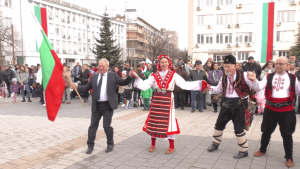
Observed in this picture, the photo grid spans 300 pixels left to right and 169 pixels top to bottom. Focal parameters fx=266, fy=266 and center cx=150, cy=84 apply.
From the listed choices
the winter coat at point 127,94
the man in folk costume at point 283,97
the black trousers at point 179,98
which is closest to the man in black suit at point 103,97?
the man in folk costume at point 283,97

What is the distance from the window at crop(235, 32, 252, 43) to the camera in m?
44.0

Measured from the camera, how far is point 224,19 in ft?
147

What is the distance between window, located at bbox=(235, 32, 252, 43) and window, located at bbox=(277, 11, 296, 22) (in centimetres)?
497

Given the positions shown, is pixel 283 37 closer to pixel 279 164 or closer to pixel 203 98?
pixel 203 98

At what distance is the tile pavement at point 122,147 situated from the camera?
4978 millimetres

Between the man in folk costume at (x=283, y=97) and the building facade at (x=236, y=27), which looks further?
the building facade at (x=236, y=27)

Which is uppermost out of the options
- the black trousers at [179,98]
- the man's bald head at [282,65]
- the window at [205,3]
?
the window at [205,3]

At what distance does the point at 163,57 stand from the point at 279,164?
302 cm

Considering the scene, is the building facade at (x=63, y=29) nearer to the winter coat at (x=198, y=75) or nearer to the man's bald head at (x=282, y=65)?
the winter coat at (x=198, y=75)

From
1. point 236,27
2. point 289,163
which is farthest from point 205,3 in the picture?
point 289,163

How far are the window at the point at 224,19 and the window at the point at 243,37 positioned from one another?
9.08 ft

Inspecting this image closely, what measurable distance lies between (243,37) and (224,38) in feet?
10.0

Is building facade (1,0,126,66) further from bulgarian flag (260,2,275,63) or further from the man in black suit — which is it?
the man in black suit

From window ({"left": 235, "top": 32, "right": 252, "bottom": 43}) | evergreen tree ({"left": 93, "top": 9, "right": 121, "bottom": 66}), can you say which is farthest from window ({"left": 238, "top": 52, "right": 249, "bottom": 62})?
evergreen tree ({"left": 93, "top": 9, "right": 121, "bottom": 66})
